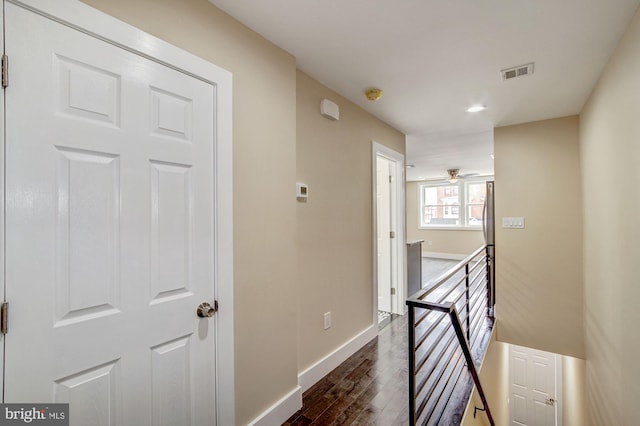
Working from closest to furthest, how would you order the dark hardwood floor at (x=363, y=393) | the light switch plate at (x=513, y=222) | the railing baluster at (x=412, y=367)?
the railing baluster at (x=412, y=367) < the dark hardwood floor at (x=363, y=393) < the light switch plate at (x=513, y=222)

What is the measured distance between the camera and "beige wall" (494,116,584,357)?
3184 millimetres

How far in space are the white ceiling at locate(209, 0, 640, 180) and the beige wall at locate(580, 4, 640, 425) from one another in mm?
191

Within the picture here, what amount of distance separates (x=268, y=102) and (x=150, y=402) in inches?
63.2

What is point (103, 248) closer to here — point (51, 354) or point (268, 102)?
point (51, 354)

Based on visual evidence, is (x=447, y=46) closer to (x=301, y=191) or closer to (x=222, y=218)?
(x=301, y=191)

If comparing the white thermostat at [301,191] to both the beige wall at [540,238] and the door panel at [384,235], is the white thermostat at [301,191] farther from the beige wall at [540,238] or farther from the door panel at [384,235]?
the beige wall at [540,238]

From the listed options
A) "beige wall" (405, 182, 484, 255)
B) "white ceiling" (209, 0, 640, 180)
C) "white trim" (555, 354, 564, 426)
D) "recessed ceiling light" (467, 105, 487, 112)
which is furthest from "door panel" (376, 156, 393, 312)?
"beige wall" (405, 182, 484, 255)

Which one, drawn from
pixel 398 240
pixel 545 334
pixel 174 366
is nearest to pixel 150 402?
pixel 174 366

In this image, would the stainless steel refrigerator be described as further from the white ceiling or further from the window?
the window

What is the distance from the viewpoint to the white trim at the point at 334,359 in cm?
221

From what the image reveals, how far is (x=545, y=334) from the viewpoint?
11.0ft

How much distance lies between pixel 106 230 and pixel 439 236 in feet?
29.9

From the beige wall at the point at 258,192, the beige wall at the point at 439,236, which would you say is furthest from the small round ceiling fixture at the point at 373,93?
the beige wall at the point at 439,236

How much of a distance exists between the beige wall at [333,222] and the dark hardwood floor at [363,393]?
0.68 feet
